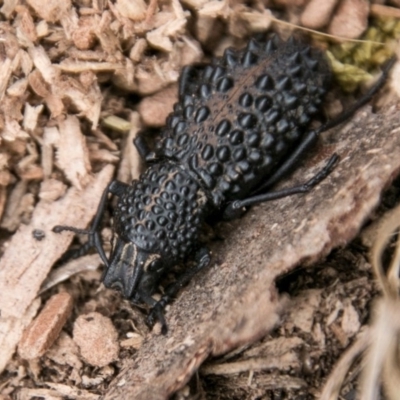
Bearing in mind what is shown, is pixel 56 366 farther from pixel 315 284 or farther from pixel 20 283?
pixel 315 284

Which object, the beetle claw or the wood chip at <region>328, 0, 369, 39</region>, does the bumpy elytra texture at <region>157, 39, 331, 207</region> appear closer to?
the beetle claw

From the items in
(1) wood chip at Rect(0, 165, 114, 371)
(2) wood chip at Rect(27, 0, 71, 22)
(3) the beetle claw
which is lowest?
(1) wood chip at Rect(0, 165, 114, 371)

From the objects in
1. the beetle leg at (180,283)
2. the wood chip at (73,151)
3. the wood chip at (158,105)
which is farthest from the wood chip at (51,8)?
the beetle leg at (180,283)

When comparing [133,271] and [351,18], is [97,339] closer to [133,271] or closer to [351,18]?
[133,271]

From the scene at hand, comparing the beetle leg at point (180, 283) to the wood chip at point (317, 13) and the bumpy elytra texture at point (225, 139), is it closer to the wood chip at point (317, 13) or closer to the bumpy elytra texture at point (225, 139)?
the bumpy elytra texture at point (225, 139)

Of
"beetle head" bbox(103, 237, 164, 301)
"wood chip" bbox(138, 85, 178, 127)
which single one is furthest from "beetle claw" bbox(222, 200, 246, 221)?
"wood chip" bbox(138, 85, 178, 127)

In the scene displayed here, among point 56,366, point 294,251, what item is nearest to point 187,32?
A: point 294,251
